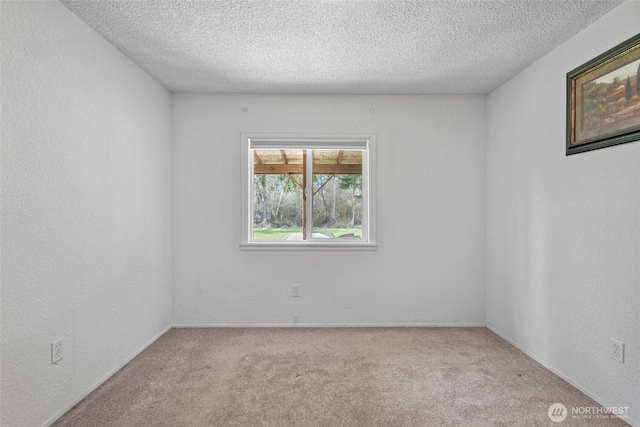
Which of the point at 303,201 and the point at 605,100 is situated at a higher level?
the point at 605,100

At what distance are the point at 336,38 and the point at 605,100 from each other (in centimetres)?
179

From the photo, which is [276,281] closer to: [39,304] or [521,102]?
[39,304]

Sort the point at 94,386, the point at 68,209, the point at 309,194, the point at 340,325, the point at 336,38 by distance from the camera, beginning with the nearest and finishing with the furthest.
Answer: the point at 68,209 → the point at 94,386 → the point at 336,38 → the point at 340,325 → the point at 309,194

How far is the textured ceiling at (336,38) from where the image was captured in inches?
80.7

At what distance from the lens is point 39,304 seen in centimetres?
185

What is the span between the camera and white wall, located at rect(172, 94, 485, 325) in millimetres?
3533

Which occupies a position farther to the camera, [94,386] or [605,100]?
[94,386]

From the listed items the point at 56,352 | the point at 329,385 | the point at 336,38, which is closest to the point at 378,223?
the point at 329,385

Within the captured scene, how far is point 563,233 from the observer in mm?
2461

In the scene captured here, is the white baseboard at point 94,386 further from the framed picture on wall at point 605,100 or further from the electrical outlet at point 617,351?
the framed picture on wall at point 605,100

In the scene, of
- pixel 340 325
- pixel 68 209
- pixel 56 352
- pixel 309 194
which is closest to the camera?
pixel 56 352

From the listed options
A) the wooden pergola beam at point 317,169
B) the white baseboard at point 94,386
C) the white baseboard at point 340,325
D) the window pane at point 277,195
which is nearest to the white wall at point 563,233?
the white baseboard at point 340,325

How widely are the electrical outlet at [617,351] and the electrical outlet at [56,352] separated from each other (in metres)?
3.31

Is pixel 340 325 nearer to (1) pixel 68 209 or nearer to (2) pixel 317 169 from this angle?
(2) pixel 317 169
